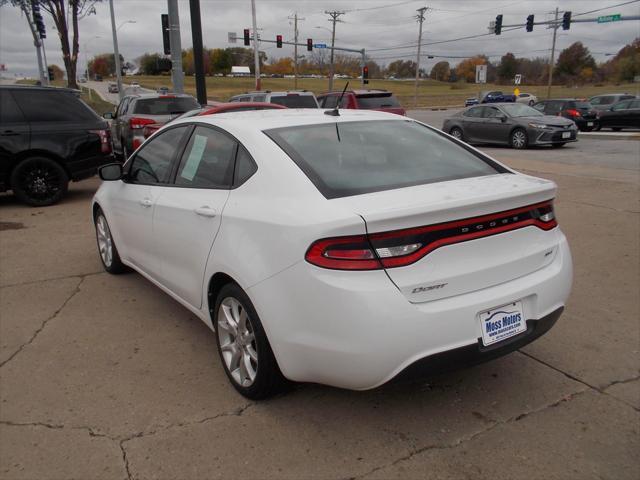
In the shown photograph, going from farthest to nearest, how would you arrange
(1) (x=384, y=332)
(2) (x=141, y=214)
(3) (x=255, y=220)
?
(2) (x=141, y=214) → (3) (x=255, y=220) → (1) (x=384, y=332)

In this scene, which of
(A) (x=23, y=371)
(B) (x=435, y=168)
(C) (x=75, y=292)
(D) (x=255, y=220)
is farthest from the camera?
(C) (x=75, y=292)

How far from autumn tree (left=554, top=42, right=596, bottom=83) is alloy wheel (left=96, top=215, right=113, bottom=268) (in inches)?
4388

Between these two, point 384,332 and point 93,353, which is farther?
point 93,353

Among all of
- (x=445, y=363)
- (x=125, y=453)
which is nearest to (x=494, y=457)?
(x=445, y=363)

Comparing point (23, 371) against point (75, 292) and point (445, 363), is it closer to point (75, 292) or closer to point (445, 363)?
point (75, 292)

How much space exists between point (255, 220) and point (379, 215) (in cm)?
70

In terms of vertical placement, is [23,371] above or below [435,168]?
below

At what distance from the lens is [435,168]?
3.11 meters

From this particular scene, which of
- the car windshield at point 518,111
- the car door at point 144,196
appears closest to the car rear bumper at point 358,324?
the car door at point 144,196

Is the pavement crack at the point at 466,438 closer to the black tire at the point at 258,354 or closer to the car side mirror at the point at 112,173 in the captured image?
the black tire at the point at 258,354

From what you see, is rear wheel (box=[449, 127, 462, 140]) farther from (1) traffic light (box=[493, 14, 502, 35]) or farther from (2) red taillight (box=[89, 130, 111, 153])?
(1) traffic light (box=[493, 14, 502, 35])

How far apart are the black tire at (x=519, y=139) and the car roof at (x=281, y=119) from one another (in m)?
14.3

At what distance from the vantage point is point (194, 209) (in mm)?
3279

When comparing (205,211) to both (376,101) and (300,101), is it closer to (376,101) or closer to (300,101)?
(300,101)
